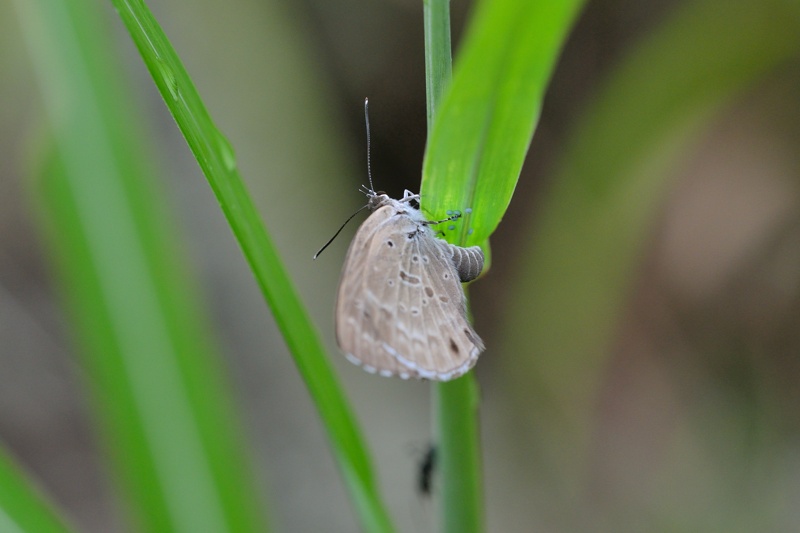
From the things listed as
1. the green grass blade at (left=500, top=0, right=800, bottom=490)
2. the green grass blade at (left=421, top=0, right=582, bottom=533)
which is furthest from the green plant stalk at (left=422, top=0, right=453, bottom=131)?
the green grass blade at (left=500, top=0, right=800, bottom=490)

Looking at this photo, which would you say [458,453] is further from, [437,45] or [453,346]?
[437,45]

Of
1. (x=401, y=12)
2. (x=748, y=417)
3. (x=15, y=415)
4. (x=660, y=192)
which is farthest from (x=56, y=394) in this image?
(x=748, y=417)

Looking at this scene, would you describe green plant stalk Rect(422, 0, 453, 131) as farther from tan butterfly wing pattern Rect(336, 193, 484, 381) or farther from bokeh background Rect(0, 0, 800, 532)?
bokeh background Rect(0, 0, 800, 532)

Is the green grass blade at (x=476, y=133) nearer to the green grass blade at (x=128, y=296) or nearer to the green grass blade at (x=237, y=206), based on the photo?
the green grass blade at (x=237, y=206)

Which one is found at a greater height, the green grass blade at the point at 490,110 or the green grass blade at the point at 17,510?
the green grass blade at the point at 490,110

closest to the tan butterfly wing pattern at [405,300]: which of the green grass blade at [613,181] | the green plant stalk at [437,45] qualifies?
the green plant stalk at [437,45]

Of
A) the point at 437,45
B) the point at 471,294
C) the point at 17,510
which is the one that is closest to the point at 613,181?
the point at 471,294
